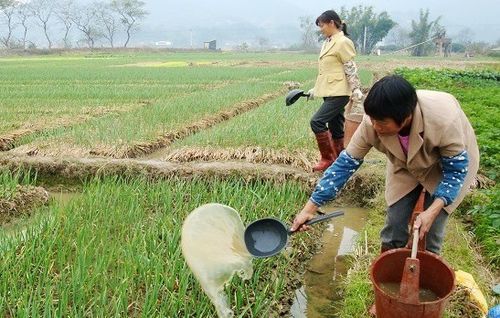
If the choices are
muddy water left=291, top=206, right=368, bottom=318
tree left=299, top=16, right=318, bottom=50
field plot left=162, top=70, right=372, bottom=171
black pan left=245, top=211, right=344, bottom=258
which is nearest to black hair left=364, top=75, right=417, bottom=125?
black pan left=245, top=211, right=344, bottom=258

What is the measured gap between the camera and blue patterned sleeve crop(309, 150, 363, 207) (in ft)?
7.71

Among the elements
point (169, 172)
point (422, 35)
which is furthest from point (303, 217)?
point (422, 35)

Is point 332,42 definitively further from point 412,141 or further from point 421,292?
point 421,292

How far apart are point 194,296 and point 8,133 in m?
5.34

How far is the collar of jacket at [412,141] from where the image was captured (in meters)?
2.14

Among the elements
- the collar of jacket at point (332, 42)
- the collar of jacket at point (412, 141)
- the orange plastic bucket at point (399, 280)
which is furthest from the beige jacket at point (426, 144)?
the collar of jacket at point (332, 42)

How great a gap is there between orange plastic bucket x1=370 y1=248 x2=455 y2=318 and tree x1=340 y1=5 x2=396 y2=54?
4782 centimetres

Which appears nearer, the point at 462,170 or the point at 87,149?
the point at 462,170

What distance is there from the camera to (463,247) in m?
3.40

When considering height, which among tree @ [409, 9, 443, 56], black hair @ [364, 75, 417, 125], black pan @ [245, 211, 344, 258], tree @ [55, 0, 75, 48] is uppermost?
tree @ [55, 0, 75, 48]

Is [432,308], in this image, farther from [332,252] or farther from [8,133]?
[8,133]

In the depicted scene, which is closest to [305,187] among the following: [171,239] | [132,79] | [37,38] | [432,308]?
[171,239]

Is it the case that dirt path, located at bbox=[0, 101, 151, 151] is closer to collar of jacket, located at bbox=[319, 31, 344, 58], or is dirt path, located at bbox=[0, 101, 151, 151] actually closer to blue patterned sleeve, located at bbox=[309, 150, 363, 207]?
collar of jacket, located at bbox=[319, 31, 344, 58]

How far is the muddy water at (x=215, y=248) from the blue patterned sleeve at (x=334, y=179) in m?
0.42
